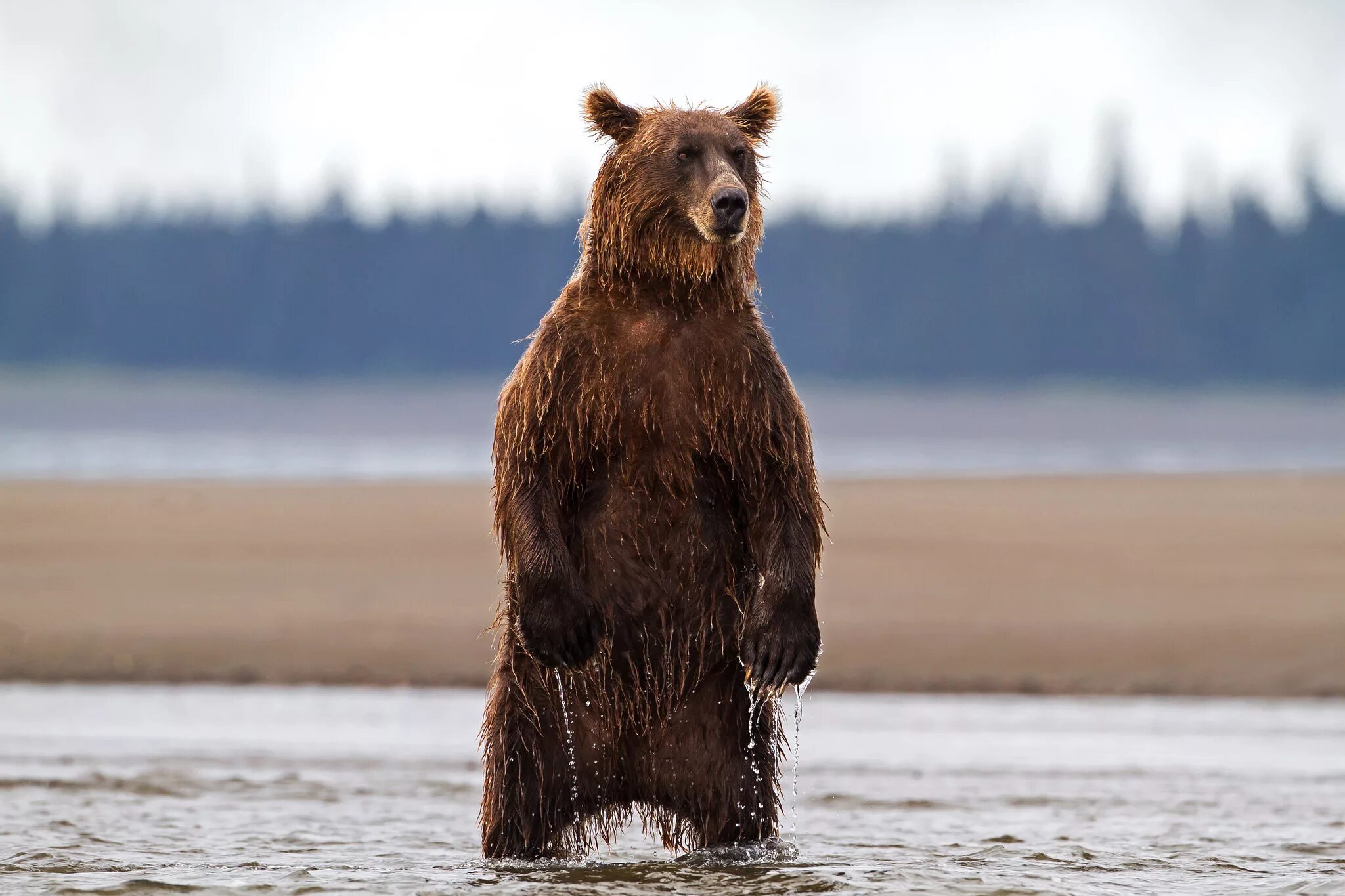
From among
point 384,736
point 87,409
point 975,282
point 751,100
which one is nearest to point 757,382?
point 751,100

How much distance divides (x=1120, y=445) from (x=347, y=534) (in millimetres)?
30993

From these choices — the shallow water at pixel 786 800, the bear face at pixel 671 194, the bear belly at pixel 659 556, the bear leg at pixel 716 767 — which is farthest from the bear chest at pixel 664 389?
the shallow water at pixel 786 800

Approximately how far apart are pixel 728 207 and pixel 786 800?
419cm

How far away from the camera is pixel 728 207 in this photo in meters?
Result: 6.01

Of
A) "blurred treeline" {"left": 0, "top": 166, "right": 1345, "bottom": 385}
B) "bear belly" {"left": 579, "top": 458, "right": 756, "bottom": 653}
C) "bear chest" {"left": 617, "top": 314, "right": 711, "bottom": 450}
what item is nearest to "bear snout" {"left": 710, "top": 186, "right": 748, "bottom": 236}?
"bear chest" {"left": 617, "top": 314, "right": 711, "bottom": 450}

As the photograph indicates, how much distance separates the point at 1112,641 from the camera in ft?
48.9

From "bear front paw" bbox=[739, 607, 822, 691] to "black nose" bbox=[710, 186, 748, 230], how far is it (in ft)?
4.31

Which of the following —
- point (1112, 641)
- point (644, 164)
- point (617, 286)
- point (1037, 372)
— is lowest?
point (1112, 641)

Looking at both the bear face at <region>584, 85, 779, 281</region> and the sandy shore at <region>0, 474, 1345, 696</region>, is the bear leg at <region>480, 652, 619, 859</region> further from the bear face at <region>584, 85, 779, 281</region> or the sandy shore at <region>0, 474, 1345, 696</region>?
the sandy shore at <region>0, 474, 1345, 696</region>

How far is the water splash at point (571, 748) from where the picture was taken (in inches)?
248

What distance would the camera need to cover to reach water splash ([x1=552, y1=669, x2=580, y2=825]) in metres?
6.29

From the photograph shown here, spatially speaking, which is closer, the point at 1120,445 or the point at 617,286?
the point at 617,286

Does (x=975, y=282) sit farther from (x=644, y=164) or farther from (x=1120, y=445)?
(x=644, y=164)

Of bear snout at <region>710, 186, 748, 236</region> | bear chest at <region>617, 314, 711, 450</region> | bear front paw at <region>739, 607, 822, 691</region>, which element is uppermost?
bear snout at <region>710, 186, 748, 236</region>
